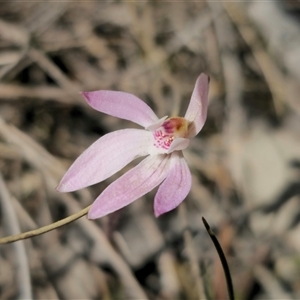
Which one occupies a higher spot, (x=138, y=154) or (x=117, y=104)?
(x=117, y=104)

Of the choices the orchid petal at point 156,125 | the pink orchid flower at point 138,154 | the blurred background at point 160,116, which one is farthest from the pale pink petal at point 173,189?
the blurred background at point 160,116

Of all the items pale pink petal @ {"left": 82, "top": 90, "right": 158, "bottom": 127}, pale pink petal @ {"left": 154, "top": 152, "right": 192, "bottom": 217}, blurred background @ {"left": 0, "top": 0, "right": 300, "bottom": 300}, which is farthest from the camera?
blurred background @ {"left": 0, "top": 0, "right": 300, "bottom": 300}

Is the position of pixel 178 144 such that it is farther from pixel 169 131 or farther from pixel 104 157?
pixel 104 157

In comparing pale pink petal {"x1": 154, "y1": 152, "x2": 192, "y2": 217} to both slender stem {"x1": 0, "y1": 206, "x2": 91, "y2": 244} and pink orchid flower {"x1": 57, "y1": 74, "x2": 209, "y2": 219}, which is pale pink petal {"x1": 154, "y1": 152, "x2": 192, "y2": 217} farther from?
slender stem {"x1": 0, "y1": 206, "x2": 91, "y2": 244}

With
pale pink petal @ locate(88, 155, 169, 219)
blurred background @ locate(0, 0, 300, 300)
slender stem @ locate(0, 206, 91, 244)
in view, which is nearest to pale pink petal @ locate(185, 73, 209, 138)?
pale pink petal @ locate(88, 155, 169, 219)

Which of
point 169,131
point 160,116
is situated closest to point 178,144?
point 169,131

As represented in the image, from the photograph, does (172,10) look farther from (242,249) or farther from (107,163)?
(107,163)
